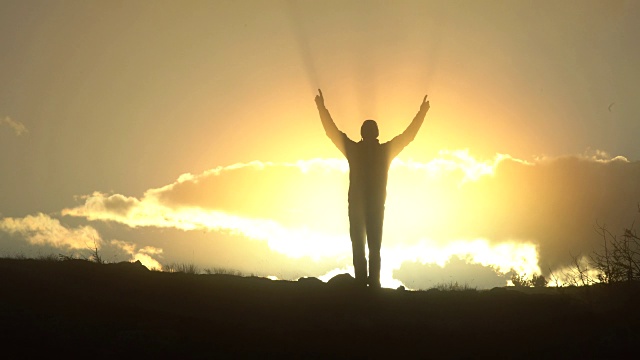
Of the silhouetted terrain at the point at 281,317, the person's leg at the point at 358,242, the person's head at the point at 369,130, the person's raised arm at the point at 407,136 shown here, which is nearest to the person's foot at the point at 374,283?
the person's leg at the point at 358,242

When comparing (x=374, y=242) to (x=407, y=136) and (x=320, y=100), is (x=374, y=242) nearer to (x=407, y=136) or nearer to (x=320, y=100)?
(x=407, y=136)

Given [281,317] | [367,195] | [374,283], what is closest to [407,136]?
[367,195]

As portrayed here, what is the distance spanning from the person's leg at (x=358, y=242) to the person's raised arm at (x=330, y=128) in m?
1.39

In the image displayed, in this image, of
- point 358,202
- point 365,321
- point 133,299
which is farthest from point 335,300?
point 133,299

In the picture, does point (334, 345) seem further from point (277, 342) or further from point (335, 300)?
point (335, 300)

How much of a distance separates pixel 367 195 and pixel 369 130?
1.34 metres

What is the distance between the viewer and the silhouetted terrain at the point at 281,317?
9.47 m

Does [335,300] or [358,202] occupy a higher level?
→ [358,202]

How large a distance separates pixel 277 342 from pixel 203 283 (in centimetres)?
381

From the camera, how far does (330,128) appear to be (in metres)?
14.8

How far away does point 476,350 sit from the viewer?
10.1 metres

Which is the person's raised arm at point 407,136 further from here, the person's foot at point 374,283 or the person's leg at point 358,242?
the person's foot at point 374,283

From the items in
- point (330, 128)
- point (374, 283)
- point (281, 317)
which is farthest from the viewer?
point (330, 128)

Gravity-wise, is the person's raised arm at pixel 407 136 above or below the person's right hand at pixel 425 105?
below
